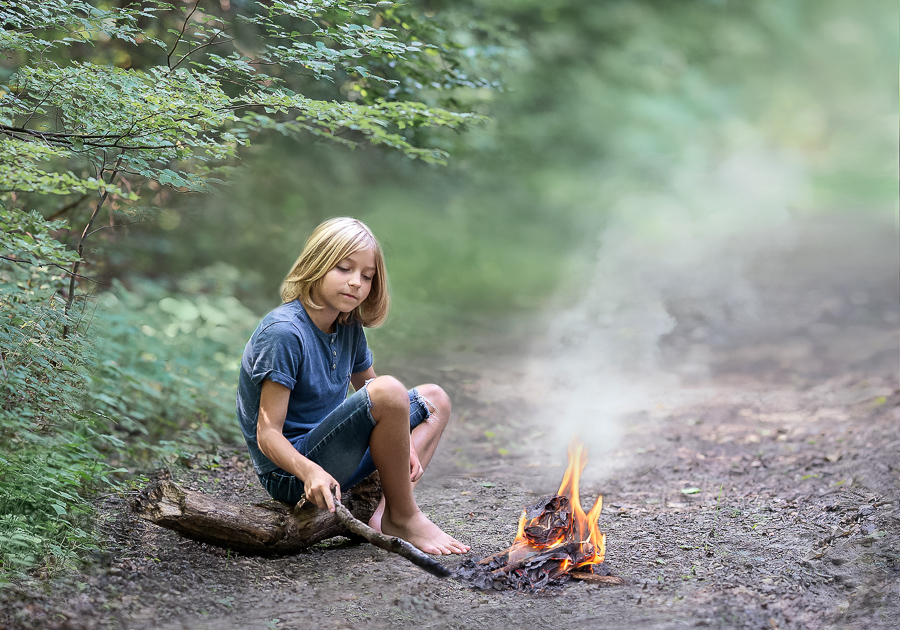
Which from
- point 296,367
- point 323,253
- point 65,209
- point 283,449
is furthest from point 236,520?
point 65,209

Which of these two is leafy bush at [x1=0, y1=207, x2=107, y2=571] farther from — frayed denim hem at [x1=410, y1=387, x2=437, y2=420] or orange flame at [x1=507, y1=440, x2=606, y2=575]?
orange flame at [x1=507, y1=440, x2=606, y2=575]

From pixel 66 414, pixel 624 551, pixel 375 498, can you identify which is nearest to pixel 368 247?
pixel 375 498

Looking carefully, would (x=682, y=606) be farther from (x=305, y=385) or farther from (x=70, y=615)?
(x=70, y=615)

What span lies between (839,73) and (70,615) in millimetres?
13337

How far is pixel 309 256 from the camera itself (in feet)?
8.00

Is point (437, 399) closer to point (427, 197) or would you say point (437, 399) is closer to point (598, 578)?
point (598, 578)

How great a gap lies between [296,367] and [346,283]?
1.09 feet

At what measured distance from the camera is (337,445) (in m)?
2.39

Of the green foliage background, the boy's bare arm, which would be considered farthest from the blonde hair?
the green foliage background

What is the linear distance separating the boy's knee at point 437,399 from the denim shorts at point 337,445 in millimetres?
398

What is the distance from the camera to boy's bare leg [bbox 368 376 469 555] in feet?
7.69

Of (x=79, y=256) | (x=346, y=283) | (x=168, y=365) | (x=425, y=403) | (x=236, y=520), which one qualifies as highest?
(x=346, y=283)

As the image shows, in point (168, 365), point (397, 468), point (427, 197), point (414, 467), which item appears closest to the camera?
point (397, 468)

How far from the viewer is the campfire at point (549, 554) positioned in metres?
2.33
